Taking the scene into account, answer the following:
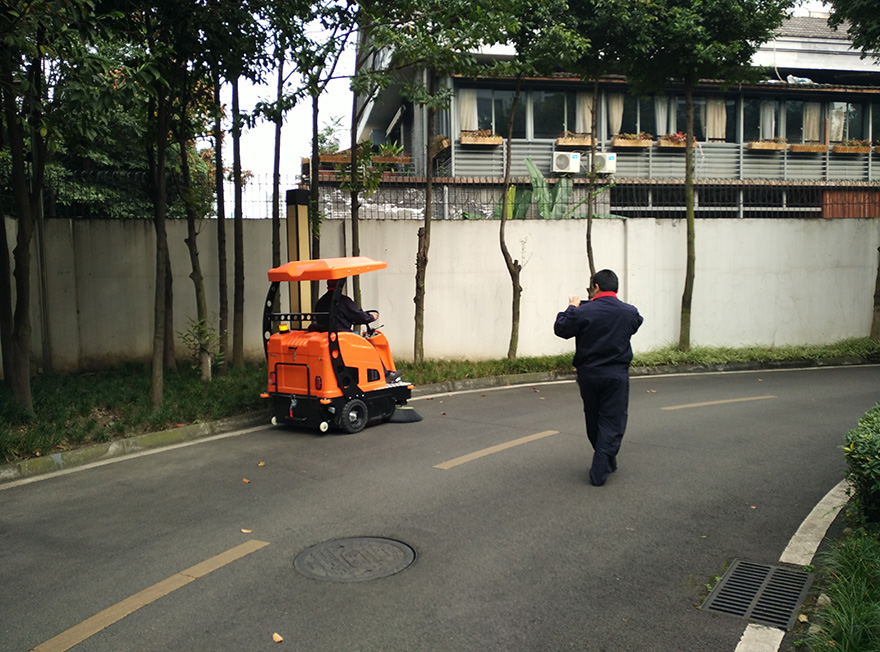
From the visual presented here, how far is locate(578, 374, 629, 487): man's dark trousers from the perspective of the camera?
680cm

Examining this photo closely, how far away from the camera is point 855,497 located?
5461mm

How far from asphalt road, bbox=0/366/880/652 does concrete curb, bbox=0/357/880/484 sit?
379mm

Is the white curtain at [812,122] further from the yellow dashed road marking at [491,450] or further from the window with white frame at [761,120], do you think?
the yellow dashed road marking at [491,450]

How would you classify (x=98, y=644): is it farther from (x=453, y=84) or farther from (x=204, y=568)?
(x=453, y=84)

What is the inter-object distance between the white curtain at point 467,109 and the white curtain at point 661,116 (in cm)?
608

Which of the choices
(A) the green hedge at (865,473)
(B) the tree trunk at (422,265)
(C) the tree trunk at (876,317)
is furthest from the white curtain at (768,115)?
(A) the green hedge at (865,473)

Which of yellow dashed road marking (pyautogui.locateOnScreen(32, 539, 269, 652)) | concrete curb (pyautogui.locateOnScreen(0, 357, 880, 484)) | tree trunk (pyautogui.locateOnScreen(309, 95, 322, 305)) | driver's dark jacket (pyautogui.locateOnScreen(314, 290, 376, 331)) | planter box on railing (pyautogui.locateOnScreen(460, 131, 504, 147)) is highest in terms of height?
planter box on railing (pyautogui.locateOnScreen(460, 131, 504, 147))

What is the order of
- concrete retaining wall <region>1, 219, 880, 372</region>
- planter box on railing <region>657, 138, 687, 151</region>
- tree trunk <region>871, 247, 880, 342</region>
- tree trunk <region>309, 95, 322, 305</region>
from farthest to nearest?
planter box on railing <region>657, 138, 687, 151</region> → tree trunk <region>871, 247, 880, 342</region> → concrete retaining wall <region>1, 219, 880, 372</region> → tree trunk <region>309, 95, 322, 305</region>

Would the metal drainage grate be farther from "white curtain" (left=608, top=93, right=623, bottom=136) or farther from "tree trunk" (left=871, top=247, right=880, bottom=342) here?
"white curtain" (left=608, top=93, right=623, bottom=136)

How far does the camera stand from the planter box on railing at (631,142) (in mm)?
22906

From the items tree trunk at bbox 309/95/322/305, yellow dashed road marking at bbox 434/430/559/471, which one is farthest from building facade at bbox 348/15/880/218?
yellow dashed road marking at bbox 434/430/559/471

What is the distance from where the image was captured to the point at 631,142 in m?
23.0

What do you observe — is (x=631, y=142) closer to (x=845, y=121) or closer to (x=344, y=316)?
(x=845, y=121)

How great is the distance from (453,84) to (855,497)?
1847cm
